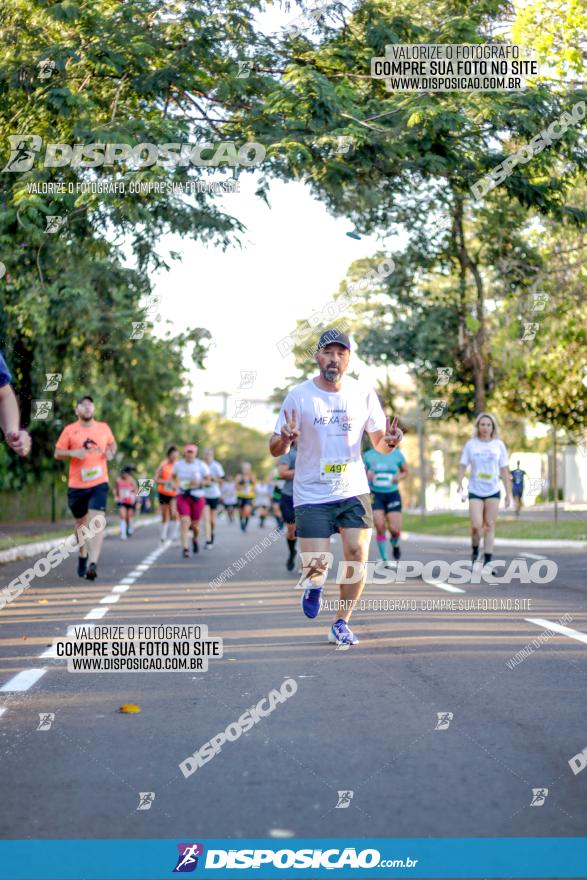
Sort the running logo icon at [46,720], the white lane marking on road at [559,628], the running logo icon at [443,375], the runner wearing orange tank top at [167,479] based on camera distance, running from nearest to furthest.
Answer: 1. the running logo icon at [46,720]
2. the white lane marking on road at [559,628]
3. the runner wearing orange tank top at [167,479]
4. the running logo icon at [443,375]

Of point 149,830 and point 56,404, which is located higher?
point 56,404

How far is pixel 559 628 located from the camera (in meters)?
9.73

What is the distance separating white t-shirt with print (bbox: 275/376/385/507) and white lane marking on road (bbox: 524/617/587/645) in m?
1.98

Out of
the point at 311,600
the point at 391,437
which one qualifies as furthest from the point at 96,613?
the point at 391,437

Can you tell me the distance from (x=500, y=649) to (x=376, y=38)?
8.76 metres

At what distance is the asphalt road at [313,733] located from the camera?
441 centimetres

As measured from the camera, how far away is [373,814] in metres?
4.42

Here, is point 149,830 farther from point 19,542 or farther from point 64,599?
point 19,542

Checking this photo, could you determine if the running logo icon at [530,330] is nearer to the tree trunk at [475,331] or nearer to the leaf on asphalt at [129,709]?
the tree trunk at [475,331]

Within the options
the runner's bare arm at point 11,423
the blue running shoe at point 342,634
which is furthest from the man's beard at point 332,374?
the runner's bare arm at point 11,423

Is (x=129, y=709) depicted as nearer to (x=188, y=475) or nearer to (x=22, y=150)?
(x=22, y=150)

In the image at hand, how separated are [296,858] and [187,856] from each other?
33 cm

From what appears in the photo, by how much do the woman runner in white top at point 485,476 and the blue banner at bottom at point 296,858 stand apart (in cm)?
1101

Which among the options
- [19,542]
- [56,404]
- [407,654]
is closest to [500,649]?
[407,654]
